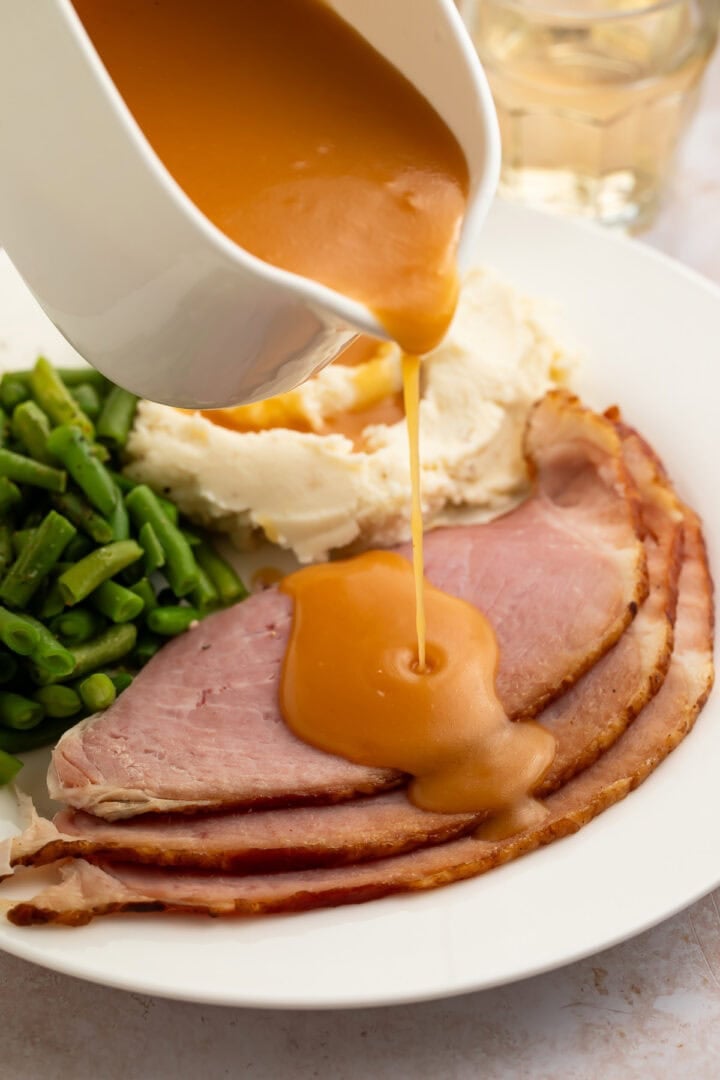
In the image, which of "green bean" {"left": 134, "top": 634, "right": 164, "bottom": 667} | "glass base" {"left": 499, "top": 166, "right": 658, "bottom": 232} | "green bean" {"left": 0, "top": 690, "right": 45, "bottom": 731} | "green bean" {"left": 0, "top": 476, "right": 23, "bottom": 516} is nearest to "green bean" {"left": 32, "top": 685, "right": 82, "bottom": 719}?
"green bean" {"left": 0, "top": 690, "right": 45, "bottom": 731}

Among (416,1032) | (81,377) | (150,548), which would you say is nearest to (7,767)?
(150,548)

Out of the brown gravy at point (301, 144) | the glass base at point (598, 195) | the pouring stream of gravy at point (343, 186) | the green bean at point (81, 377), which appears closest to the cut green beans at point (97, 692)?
the pouring stream of gravy at point (343, 186)

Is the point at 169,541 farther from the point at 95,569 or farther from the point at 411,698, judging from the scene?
the point at 411,698

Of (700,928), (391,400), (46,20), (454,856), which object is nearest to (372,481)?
(391,400)

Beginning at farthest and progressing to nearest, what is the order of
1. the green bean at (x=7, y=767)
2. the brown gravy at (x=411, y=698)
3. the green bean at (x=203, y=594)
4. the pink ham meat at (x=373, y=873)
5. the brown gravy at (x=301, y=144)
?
the green bean at (x=203, y=594) < the green bean at (x=7, y=767) < the brown gravy at (x=411, y=698) < the pink ham meat at (x=373, y=873) < the brown gravy at (x=301, y=144)

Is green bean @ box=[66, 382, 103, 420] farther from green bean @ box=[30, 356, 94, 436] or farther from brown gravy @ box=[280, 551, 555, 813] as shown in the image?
brown gravy @ box=[280, 551, 555, 813]

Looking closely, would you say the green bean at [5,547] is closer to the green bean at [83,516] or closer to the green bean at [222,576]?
the green bean at [83,516]
